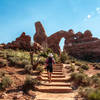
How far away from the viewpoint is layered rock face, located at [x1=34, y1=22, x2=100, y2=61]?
33375mm

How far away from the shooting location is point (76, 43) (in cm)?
3825

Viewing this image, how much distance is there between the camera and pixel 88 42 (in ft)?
115

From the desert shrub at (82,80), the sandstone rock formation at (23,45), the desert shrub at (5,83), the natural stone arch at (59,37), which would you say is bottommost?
the desert shrub at (82,80)

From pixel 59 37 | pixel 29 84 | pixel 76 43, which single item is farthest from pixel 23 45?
pixel 76 43

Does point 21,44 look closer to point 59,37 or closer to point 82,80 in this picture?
point 82,80

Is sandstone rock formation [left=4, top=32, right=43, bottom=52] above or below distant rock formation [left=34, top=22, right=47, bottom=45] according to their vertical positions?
below

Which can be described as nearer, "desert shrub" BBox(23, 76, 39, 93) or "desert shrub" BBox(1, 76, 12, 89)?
"desert shrub" BBox(1, 76, 12, 89)

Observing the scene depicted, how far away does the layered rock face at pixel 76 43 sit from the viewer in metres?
33.4

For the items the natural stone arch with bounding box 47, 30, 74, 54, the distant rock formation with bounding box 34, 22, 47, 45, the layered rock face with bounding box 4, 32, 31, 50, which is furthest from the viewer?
the distant rock formation with bounding box 34, 22, 47, 45

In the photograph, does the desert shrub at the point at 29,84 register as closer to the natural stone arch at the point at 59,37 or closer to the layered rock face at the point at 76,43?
the layered rock face at the point at 76,43

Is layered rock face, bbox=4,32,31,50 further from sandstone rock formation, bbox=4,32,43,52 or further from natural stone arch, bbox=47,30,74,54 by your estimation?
natural stone arch, bbox=47,30,74,54

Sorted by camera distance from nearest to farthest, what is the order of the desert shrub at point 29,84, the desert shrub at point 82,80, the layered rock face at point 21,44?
the desert shrub at point 29,84 → the desert shrub at point 82,80 → the layered rock face at point 21,44

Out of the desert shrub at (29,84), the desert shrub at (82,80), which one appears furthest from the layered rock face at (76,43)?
the desert shrub at (29,84)

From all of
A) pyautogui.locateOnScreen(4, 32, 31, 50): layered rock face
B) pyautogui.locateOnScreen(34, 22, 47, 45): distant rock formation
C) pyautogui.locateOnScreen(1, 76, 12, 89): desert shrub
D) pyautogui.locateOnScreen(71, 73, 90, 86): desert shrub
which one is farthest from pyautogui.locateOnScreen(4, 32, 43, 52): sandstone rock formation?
pyautogui.locateOnScreen(34, 22, 47, 45): distant rock formation
